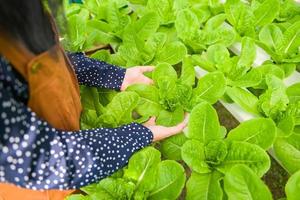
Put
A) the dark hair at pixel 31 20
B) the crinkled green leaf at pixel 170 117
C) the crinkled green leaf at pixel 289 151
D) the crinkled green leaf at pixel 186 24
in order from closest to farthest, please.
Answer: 1. the dark hair at pixel 31 20
2. the crinkled green leaf at pixel 289 151
3. the crinkled green leaf at pixel 170 117
4. the crinkled green leaf at pixel 186 24

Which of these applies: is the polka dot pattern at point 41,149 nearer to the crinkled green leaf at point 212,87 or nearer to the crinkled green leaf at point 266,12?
the crinkled green leaf at point 212,87

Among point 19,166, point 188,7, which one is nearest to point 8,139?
point 19,166

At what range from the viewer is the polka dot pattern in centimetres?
60

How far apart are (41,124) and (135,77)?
440 mm

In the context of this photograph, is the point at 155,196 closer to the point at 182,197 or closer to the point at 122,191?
the point at 122,191

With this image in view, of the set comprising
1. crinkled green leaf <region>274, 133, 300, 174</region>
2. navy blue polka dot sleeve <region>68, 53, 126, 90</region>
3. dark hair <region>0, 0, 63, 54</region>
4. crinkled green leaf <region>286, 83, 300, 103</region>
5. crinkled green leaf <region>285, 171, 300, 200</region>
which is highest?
dark hair <region>0, 0, 63, 54</region>

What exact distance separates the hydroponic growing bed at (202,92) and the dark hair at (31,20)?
33cm

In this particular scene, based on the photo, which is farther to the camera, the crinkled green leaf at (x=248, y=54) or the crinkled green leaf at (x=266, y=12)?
the crinkled green leaf at (x=266, y=12)

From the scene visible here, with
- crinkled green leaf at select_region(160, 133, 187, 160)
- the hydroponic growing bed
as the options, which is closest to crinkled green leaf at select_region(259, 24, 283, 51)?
the hydroponic growing bed

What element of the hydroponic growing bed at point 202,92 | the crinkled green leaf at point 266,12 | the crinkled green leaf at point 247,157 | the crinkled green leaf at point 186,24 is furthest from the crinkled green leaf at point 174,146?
the crinkled green leaf at point 266,12

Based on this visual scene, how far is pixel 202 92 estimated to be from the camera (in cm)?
97

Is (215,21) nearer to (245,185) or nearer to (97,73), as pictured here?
(97,73)

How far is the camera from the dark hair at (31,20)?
1.83 ft

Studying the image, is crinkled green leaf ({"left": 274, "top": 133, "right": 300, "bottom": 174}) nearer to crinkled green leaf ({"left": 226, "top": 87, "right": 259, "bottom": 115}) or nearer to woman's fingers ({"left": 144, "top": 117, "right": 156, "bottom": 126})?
crinkled green leaf ({"left": 226, "top": 87, "right": 259, "bottom": 115})
